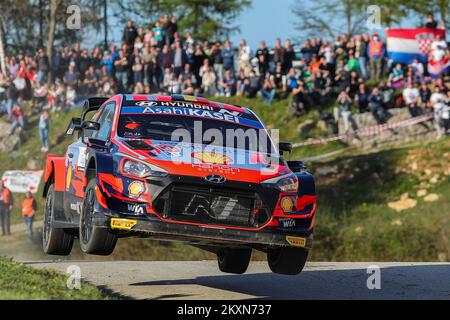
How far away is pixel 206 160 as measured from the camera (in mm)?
9312

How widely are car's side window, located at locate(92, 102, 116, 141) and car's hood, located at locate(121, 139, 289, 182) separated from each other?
1.91 feet

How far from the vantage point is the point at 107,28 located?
41250 millimetres

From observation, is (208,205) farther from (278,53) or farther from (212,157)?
(278,53)

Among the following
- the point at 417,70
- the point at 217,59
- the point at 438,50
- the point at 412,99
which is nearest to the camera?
the point at 412,99

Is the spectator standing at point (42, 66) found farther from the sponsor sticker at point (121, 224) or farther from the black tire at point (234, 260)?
the sponsor sticker at point (121, 224)

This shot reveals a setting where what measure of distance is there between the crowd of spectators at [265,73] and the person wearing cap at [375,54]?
3cm

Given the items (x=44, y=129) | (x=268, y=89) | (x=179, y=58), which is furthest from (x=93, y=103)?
(x=44, y=129)

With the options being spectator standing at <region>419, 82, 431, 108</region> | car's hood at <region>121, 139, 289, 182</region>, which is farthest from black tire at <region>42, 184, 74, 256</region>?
spectator standing at <region>419, 82, 431, 108</region>

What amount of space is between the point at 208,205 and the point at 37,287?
5.94 feet

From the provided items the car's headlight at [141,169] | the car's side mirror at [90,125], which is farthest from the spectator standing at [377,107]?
the car's headlight at [141,169]

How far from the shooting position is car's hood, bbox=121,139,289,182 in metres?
A: 9.10

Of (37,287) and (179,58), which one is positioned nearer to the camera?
(37,287)

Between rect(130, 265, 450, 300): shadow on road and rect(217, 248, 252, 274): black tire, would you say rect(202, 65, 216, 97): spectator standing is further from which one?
rect(217, 248, 252, 274): black tire
